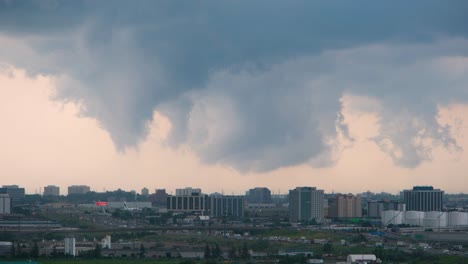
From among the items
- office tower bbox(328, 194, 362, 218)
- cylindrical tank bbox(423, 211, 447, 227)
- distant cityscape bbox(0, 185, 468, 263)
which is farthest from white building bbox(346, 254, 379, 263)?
office tower bbox(328, 194, 362, 218)

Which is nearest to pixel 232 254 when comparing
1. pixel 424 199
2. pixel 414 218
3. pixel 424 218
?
pixel 424 218

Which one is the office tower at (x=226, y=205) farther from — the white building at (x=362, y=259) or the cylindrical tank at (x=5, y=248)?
the white building at (x=362, y=259)

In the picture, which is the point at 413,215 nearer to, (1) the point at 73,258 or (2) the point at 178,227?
(2) the point at 178,227

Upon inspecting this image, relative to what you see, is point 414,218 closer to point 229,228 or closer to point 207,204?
point 229,228

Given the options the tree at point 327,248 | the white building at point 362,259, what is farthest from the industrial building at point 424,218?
the white building at point 362,259

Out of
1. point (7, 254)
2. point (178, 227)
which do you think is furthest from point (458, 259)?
point (178, 227)
